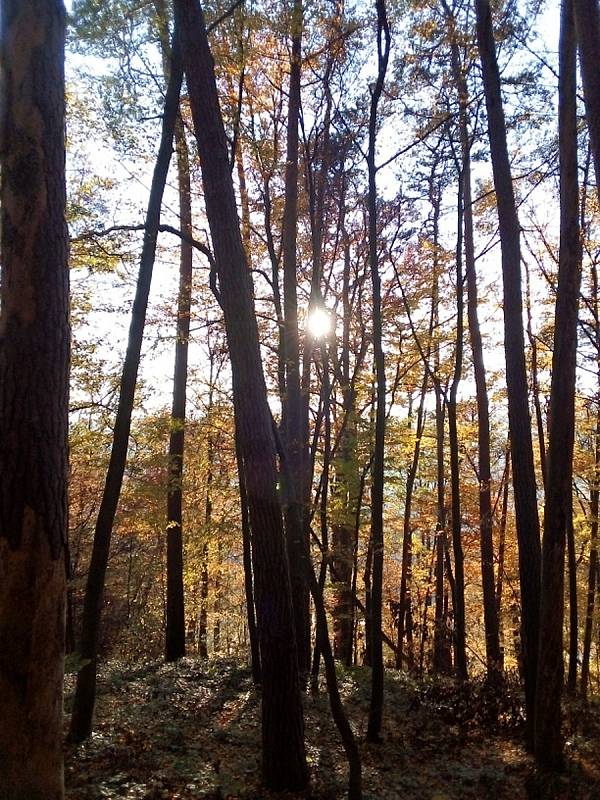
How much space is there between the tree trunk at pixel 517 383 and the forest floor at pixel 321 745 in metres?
0.94

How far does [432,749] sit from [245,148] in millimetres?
9633

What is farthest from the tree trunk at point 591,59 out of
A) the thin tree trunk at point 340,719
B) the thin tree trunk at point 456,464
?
the thin tree trunk at point 340,719

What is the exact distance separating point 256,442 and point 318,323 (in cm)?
620

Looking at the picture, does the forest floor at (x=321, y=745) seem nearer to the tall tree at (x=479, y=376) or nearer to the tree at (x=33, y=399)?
the tall tree at (x=479, y=376)

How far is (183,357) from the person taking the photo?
12250 millimetres

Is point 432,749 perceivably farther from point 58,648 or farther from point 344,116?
point 344,116

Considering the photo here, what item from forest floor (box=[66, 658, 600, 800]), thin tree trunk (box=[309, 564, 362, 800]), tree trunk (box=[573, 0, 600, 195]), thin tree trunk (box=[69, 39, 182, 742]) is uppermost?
tree trunk (box=[573, 0, 600, 195])

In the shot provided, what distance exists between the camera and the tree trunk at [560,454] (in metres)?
5.68

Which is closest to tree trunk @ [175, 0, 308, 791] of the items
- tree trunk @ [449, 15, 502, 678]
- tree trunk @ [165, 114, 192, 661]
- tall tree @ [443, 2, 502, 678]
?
tall tree @ [443, 2, 502, 678]

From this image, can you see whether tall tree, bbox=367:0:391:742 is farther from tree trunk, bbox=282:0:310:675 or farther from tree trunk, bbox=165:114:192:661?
tree trunk, bbox=165:114:192:661

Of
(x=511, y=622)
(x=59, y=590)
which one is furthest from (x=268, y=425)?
(x=511, y=622)

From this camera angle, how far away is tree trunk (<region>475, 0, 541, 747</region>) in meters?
6.77

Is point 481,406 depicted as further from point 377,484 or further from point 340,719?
point 340,719

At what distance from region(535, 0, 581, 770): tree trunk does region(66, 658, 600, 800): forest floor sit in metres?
0.62
